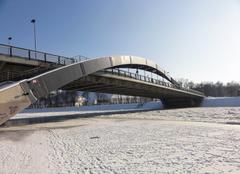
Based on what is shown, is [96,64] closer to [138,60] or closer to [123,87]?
[123,87]

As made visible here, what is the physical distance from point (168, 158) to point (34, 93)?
2119cm

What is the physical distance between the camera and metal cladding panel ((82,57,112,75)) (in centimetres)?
4008

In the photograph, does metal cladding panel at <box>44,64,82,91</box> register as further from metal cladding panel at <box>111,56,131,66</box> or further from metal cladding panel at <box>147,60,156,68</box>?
metal cladding panel at <box>147,60,156,68</box>

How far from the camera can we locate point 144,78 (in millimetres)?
59688

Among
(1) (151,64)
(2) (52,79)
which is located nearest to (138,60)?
(1) (151,64)

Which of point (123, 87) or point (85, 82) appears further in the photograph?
point (123, 87)

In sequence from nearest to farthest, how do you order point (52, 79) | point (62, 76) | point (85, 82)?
1. point (52, 79)
2. point (62, 76)
3. point (85, 82)

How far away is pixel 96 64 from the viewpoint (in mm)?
42969

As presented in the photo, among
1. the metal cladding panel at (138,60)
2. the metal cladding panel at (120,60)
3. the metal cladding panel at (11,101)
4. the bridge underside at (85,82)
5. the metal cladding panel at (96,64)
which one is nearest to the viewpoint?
the metal cladding panel at (11,101)

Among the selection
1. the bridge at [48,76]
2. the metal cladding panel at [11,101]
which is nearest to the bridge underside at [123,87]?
the bridge at [48,76]

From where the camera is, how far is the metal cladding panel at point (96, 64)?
131 ft

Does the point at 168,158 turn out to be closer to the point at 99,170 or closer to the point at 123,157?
the point at 123,157

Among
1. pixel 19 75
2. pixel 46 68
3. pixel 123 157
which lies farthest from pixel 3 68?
pixel 123 157

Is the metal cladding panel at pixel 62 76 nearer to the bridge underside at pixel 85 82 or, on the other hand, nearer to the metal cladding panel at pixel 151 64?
the bridge underside at pixel 85 82
